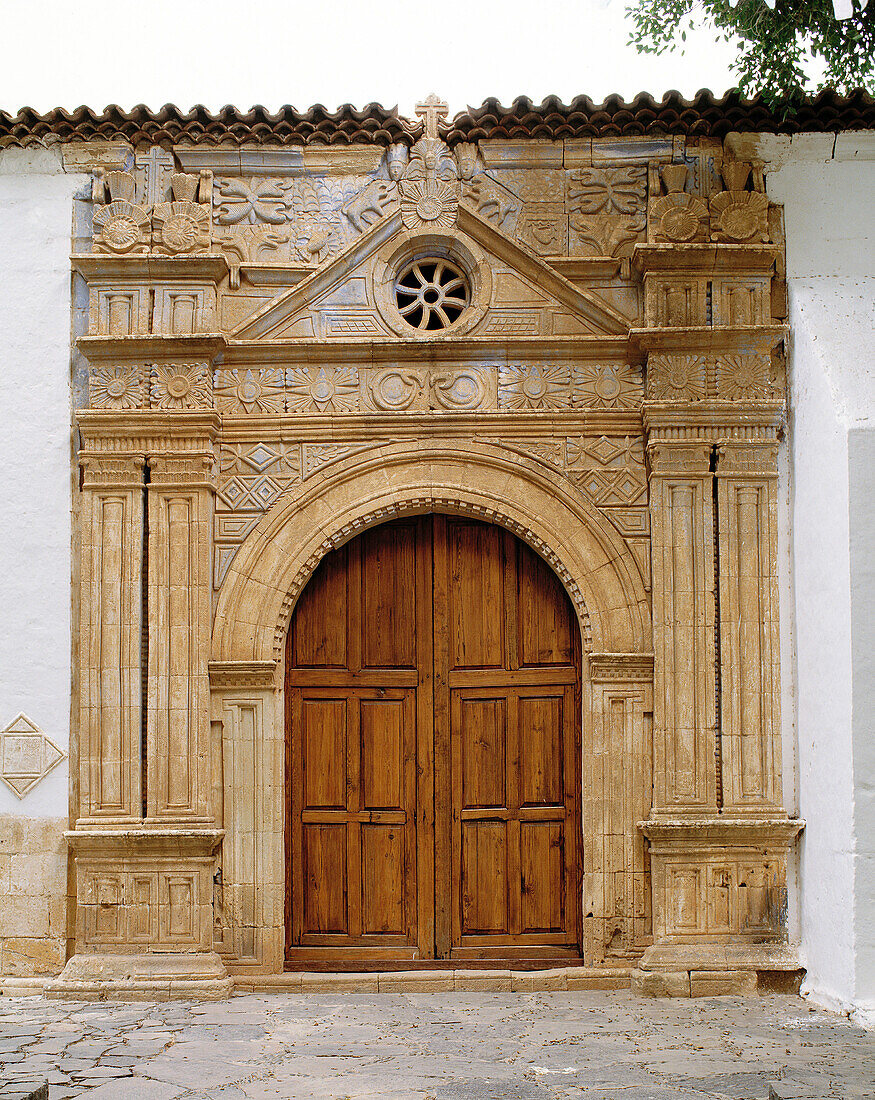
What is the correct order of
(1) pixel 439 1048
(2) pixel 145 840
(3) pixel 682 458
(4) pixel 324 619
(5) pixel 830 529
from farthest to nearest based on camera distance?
(4) pixel 324 619, (3) pixel 682 458, (2) pixel 145 840, (5) pixel 830 529, (1) pixel 439 1048

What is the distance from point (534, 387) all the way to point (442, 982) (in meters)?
3.37

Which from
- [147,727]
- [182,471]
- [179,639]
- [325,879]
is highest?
[182,471]

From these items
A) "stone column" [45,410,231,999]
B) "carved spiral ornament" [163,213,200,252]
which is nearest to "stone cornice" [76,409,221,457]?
"stone column" [45,410,231,999]

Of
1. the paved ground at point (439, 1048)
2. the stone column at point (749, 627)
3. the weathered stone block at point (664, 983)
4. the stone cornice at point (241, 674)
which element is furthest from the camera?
the stone cornice at point (241, 674)

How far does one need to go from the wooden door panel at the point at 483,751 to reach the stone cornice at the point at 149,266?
2.88 meters

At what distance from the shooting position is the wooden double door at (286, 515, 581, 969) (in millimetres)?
6488

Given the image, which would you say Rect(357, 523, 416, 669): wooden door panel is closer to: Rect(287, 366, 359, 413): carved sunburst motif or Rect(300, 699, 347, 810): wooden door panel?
Rect(300, 699, 347, 810): wooden door panel

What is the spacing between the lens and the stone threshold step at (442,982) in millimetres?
6211

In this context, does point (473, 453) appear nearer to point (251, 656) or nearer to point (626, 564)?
point (626, 564)

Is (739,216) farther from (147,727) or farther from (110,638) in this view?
(147,727)

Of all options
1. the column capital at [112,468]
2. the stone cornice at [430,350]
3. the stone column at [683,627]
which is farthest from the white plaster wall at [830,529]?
the column capital at [112,468]

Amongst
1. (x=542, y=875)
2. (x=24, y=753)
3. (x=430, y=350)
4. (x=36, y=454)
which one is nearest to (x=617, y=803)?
(x=542, y=875)

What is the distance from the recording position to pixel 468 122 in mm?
6652

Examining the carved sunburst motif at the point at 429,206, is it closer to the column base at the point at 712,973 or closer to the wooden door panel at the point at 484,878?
the wooden door panel at the point at 484,878
